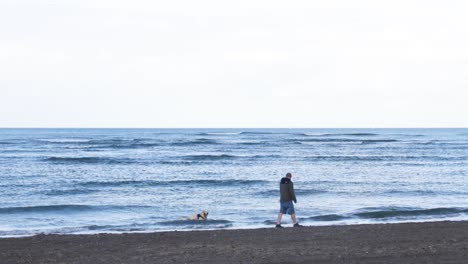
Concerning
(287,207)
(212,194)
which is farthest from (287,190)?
(212,194)

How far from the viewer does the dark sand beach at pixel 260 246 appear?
A: 11.4m

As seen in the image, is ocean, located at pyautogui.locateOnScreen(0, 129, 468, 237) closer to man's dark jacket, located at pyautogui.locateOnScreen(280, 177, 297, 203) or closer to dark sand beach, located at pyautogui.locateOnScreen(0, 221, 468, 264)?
man's dark jacket, located at pyautogui.locateOnScreen(280, 177, 297, 203)

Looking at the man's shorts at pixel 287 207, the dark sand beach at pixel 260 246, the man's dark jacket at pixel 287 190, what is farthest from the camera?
the man's shorts at pixel 287 207

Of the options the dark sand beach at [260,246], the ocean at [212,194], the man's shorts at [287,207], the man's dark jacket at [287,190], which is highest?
the man's dark jacket at [287,190]

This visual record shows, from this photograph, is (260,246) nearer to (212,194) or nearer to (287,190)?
(287,190)

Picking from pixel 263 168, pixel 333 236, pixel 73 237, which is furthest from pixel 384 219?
pixel 263 168

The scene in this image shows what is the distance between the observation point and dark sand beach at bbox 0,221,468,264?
11391 millimetres

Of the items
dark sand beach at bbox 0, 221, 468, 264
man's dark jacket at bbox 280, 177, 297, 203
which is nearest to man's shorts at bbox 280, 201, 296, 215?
man's dark jacket at bbox 280, 177, 297, 203

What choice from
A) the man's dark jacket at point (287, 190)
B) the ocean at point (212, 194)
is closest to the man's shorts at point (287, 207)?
the man's dark jacket at point (287, 190)

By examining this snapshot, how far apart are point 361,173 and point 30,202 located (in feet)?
62.1

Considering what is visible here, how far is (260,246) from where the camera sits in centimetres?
1278

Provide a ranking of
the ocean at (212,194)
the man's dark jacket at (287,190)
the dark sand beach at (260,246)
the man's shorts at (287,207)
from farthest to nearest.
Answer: the ocean at (212,194)
the man's shorts at (287,207)
the man's dark jacket at (287,190)
the dark sand beach at (260,246)

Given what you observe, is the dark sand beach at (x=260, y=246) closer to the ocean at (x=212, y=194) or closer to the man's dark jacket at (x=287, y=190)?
the man's dark jacket at (x=287, y=190)

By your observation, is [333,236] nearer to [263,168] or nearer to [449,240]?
[449,240]
